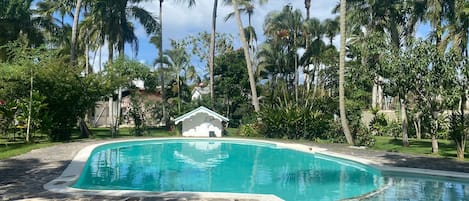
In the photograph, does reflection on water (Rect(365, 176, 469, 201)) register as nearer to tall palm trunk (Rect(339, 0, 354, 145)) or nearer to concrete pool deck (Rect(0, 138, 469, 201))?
concrete pool deck (Rect(0, 138, 469, 201))

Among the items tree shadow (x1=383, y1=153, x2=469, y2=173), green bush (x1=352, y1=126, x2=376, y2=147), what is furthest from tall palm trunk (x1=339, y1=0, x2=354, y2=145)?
tree shadow (x1=383, y1=153, x2=469, y2=173)

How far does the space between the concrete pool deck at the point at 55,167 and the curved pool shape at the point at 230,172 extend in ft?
2.40

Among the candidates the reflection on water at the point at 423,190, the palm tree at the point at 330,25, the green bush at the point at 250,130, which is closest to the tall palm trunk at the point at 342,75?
the green bush at the point at 250,130

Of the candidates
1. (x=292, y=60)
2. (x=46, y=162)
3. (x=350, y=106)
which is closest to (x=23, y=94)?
(x=46, y=162)

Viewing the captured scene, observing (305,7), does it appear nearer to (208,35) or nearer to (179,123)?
(208,35)

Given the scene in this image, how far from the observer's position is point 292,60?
103 feet

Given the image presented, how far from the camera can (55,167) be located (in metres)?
10.7

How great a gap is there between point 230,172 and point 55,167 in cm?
501

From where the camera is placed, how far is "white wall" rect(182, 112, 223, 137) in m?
25.9

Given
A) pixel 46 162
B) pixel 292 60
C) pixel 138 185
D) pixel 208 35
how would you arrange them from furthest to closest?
pixel 208 35 → pixel 292 60 → pixel 46 162 → pixel 138 185

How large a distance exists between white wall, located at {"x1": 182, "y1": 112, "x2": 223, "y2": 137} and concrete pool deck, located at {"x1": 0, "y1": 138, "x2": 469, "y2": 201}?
1042 centimetres

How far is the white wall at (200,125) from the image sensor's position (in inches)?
1020

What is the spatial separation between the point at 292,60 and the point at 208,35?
31.8 feet

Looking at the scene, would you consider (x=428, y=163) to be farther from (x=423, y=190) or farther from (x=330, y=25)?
(x=330, y=25)
